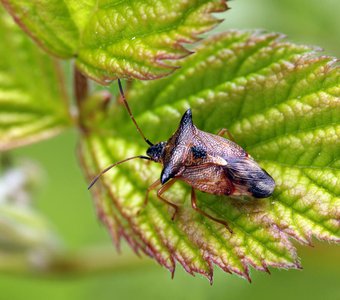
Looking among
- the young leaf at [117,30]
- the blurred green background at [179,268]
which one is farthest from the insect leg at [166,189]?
the blurred green background at [179,268]

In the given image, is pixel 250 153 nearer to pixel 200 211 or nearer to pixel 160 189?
pixel 200 211

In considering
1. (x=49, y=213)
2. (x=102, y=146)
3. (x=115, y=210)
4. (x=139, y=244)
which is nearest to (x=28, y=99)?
(x=102, y=146)

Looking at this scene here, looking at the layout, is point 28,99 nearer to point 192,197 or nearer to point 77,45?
point 77,45

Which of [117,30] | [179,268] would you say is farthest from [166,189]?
[179,268]

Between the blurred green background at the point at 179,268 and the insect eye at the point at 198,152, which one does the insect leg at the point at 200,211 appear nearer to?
the insect eye at the point at 198,152

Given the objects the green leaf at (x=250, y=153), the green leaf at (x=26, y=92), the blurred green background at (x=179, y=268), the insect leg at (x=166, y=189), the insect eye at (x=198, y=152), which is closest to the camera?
the green leaf at (x=250, y=153)
